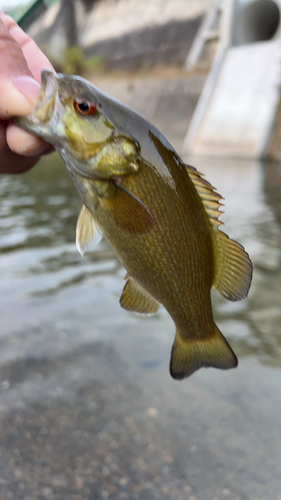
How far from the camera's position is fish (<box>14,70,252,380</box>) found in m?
1.41

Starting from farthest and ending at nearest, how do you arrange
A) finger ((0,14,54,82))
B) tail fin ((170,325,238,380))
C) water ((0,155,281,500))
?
water ((0,155,281,500)) → finger ((0,14,54,82)) → tail fin ((170,325,238,380))

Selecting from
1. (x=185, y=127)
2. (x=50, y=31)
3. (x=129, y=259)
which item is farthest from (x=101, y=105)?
(x=50, y=31)

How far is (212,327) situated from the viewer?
1.67 m

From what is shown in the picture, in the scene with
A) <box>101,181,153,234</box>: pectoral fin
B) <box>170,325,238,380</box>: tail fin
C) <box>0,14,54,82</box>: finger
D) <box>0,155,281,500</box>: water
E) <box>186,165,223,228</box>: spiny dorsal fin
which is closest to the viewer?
<box>101,181,153,234</box>: pectoral fin

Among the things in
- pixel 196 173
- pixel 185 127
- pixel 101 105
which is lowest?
pixel 185 127

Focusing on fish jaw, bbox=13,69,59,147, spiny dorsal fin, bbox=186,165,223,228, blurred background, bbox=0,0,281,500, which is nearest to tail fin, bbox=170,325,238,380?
spiny dorsal fin, bbox=186,165,223,228

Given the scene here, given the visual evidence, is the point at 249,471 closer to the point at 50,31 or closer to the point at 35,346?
the point at 35,346

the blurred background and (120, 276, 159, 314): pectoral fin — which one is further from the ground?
(120, 276, 159, 314): pectoral fin

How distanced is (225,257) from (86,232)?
1.69 feet

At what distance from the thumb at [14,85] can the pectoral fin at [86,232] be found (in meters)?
0.40

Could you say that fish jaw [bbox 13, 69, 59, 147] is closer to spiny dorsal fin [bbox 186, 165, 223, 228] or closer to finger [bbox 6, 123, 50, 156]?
finger [bbox 6, 123, 50, 156]

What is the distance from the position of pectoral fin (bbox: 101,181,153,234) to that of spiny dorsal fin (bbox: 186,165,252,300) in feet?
0.73

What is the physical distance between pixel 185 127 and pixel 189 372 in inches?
693

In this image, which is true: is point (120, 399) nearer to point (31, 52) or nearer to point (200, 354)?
point (200, 354)
